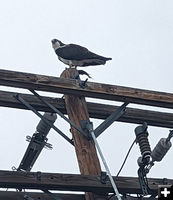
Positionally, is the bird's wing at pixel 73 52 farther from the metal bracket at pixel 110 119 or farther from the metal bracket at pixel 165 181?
the metal bracket at pixel 165 181

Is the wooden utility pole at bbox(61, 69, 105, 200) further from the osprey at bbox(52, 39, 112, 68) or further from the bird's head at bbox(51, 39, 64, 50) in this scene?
the bird's head at bbox(51, 39, 64, 50)

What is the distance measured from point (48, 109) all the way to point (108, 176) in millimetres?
1380

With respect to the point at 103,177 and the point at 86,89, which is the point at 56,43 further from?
the point at 103,177

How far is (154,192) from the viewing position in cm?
497

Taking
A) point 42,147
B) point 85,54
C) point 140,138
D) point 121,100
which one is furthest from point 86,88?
point 42,147

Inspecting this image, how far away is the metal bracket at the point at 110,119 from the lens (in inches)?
195

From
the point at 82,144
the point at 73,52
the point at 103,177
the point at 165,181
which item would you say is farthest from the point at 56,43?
the point at 103,177

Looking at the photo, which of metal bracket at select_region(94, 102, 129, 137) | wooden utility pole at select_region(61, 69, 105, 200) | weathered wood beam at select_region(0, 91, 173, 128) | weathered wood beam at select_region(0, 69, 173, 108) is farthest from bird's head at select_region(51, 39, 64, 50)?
weathered wood beam at select_region(0, 69, 173, 108)

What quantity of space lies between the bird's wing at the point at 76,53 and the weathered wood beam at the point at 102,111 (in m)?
0.89

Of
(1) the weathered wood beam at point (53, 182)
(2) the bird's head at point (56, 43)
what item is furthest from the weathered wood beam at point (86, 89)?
(2) the bird's head at point (56, 43)

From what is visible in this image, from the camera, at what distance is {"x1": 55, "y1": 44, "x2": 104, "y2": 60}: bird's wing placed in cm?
610

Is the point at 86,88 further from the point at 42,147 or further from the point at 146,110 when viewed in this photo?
the point at 42,147

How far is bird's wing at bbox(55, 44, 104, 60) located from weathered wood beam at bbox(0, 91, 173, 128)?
888 millimetres

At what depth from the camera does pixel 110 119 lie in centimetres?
511
